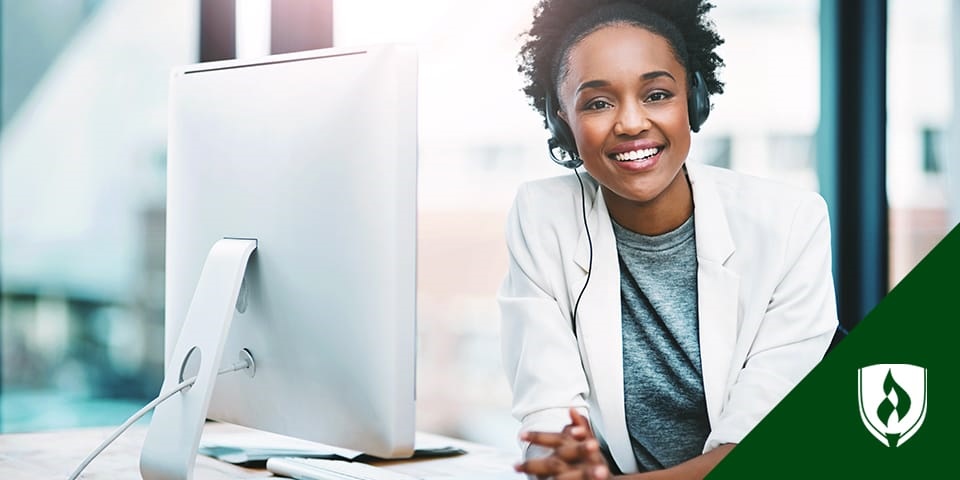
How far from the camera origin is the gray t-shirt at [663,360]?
1539mm

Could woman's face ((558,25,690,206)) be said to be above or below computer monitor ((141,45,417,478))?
above

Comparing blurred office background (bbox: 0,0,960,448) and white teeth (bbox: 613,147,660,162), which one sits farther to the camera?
blurred office background (bbox: 0,0,960,448)

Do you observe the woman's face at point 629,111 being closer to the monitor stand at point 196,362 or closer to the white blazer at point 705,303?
the white blazer at point 705,303

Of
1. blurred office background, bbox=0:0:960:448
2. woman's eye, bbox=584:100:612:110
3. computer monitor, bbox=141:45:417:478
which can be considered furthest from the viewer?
blurred office background, bbox=0:0:960:448

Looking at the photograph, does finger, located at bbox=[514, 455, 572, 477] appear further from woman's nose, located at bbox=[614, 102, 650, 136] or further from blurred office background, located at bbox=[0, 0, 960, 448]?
blurred office background, located at bbox=[0, 0, 960, 448]

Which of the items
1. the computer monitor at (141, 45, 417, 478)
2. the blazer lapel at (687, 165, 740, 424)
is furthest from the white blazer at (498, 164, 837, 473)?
the computer monitor at (141, 45, 417, 478)

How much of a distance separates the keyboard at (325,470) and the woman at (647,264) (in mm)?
223

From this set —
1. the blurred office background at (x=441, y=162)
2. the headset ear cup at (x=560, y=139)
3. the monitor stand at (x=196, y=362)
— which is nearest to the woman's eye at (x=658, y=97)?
the headset ear cup at (x=560, y=139)

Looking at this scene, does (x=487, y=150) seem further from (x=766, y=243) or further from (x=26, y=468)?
(x=26, y=468)

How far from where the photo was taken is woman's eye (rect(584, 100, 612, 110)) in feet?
4.95

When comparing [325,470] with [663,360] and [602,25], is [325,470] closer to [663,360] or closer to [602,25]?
[663,360]

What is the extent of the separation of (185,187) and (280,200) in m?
0.22

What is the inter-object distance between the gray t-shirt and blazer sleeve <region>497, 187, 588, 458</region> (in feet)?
0.33

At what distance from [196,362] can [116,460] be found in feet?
1.25
